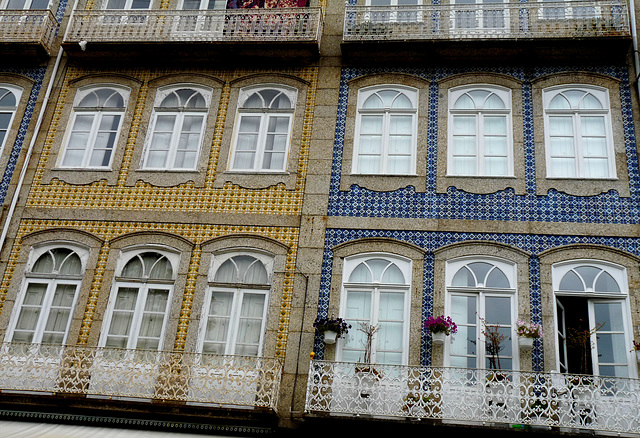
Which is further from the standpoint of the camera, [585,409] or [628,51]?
[628,51]

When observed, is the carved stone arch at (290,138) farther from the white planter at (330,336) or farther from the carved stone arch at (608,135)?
the carved stone arch at (608,135)

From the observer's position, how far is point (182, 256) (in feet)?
40.4

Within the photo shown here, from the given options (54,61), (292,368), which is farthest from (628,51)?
(54,61)

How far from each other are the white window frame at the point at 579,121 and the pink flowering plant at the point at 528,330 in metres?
2.74

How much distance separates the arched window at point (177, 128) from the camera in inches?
522

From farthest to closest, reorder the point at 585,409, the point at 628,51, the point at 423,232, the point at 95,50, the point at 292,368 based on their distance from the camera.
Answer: the point at 95,50, the point at 628,51, the point at 423,232, the point at 292,368, the point at 585,409

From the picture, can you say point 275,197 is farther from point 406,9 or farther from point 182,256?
point 406,9

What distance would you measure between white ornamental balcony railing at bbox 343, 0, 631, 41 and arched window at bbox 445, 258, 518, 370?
423cm

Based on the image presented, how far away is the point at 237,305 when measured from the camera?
11992mm

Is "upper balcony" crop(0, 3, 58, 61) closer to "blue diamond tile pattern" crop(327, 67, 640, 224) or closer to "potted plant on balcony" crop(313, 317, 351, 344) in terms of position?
"blue diamond tile pattern" crop(327, 67, 640, 224)

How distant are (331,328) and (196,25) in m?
6.68

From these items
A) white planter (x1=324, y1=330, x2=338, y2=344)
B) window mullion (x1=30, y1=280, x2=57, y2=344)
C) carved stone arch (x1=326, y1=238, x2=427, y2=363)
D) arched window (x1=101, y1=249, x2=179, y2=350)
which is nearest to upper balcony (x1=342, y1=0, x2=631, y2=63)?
carved stone arch (x1=326, y1=238, x2=427, y2=363)

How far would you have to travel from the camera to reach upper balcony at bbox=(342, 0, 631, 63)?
42.4 feet

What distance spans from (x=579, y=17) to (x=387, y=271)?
230 inches
